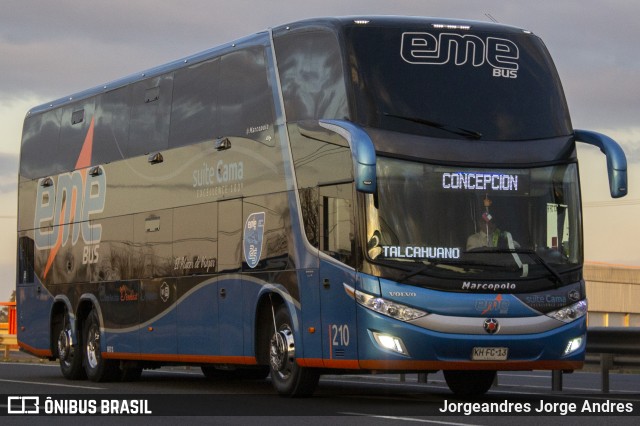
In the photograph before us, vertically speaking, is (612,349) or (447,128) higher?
(447,128)

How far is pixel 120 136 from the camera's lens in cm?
2267

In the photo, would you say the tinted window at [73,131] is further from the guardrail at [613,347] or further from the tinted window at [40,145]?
the guardrail at [613,347]

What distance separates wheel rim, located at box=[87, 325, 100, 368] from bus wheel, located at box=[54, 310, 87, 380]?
0.33m

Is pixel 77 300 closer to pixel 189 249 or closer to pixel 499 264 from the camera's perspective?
pixel 189 249

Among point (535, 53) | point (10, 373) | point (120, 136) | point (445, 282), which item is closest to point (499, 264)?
point (445, 282)

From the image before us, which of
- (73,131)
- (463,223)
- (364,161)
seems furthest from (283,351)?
(73,131)

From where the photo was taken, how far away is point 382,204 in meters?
16.2

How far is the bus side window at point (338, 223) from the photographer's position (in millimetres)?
16375

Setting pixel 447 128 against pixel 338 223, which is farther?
pixel 338 223

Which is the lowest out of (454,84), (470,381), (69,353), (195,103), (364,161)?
(470,381)

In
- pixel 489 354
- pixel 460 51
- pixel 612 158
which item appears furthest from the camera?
pixel 460 51

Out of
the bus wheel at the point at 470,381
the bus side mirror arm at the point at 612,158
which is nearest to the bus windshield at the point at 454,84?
the bus side mirror arm at the point at 612,158

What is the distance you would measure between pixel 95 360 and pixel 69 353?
35.4 inches

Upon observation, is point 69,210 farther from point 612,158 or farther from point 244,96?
point 612,158
